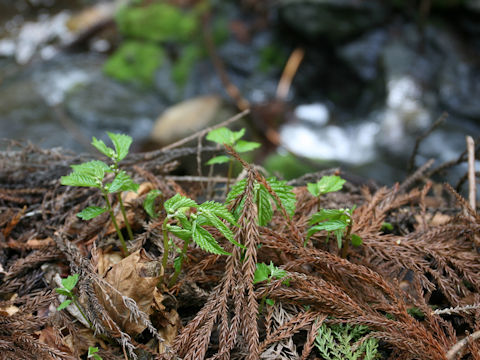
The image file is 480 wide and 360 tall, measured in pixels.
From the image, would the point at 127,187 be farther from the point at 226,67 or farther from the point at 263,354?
the point at 226,67

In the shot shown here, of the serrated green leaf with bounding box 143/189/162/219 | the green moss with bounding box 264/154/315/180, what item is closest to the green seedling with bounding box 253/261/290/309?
the serrated green leaf with bounding box 143/189/162/219

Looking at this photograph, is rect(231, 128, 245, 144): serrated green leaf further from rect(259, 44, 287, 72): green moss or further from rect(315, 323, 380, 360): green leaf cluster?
rect(259, 44, 287, 72): green moss

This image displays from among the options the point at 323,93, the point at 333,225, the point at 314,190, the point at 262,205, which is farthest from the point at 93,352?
the point at 323,93

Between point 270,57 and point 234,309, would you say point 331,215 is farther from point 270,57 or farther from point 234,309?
point 270,57

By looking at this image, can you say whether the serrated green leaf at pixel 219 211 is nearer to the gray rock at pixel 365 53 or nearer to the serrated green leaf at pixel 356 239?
the serrated green leaf at pixel 356 239

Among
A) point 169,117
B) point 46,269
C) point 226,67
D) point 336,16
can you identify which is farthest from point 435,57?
point 46,269

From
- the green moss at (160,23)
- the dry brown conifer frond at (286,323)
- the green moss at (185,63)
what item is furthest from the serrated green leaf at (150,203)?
the green moss at (160,23)
